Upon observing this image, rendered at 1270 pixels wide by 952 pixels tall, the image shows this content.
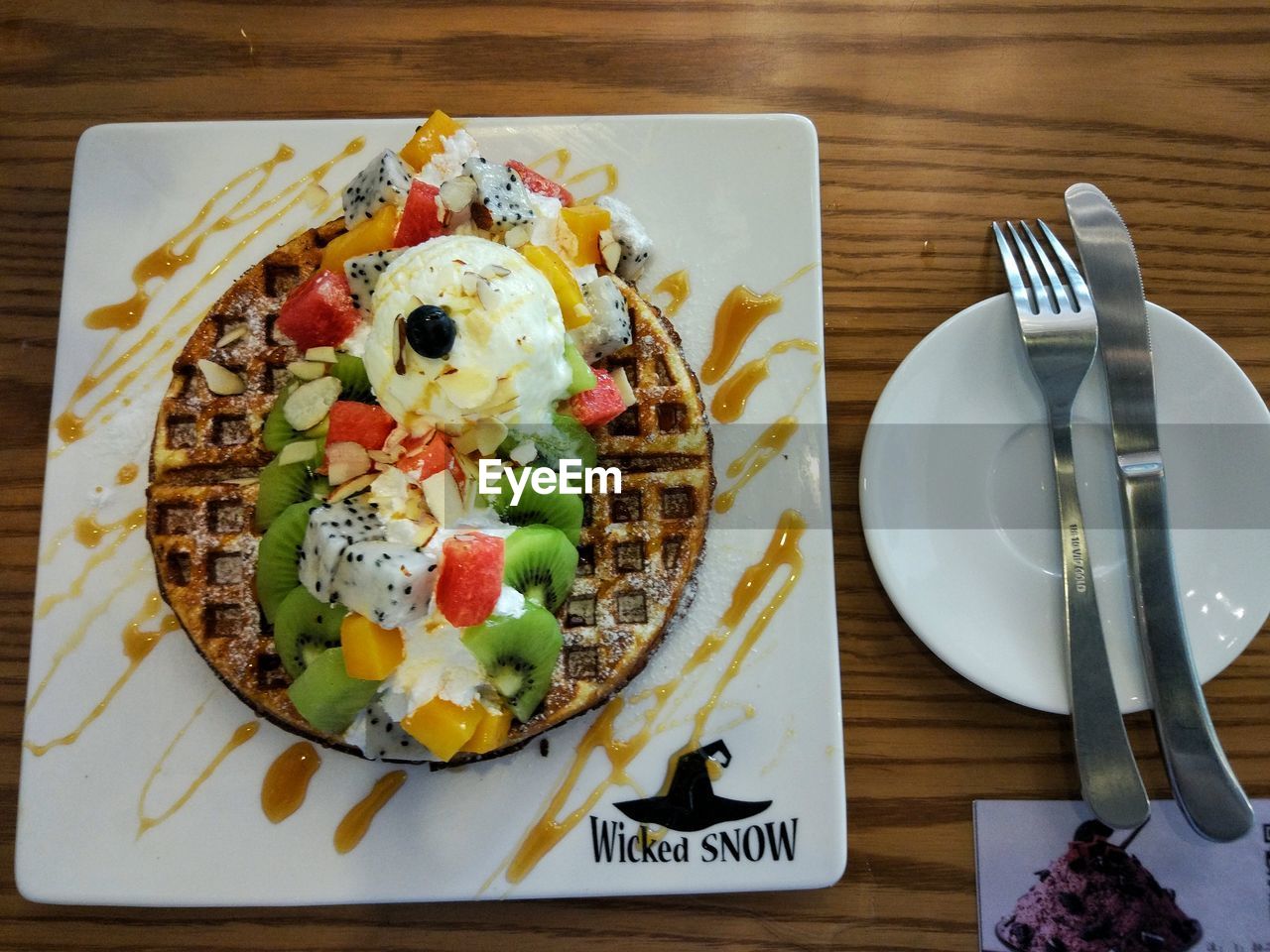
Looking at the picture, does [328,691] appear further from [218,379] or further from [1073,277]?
[1073,277]

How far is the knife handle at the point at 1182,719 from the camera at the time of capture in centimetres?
195

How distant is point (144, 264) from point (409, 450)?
1033 millimetres

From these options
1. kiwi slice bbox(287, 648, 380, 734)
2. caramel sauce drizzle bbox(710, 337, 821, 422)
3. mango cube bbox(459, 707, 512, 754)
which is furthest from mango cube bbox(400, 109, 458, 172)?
mango cube bbox(459, 707, 512, 754)

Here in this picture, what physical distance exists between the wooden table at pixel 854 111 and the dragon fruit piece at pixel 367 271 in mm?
788

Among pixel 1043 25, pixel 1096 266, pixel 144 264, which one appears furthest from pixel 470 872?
pixel 1043 25

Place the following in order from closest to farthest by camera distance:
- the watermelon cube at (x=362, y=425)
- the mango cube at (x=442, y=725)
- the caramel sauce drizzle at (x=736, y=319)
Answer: the mango cube at (x=442, y=725) → the watermelon cube at (x=362, y=425) → the caramel sauce drizzle at (x=736, y=319)

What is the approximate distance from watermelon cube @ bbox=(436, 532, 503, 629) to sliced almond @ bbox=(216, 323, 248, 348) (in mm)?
798

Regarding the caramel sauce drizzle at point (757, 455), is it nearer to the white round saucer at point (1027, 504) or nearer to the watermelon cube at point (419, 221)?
the white round saucer at point (1027, 504)

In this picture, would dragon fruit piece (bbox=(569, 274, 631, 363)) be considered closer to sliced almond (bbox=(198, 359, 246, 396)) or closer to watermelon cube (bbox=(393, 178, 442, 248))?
watermelon cube (bbox=(393, 178, 442, 248))

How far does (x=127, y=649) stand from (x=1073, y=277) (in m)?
2.38

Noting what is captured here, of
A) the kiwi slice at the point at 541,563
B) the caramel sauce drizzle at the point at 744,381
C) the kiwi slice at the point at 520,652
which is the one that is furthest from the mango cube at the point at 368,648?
the caramel sauce drizzle at the point at 744,381

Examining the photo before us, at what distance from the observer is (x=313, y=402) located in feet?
6.01

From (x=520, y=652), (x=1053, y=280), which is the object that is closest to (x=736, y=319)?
(x=1053, y=280)

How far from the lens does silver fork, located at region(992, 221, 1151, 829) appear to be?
1956 mm
